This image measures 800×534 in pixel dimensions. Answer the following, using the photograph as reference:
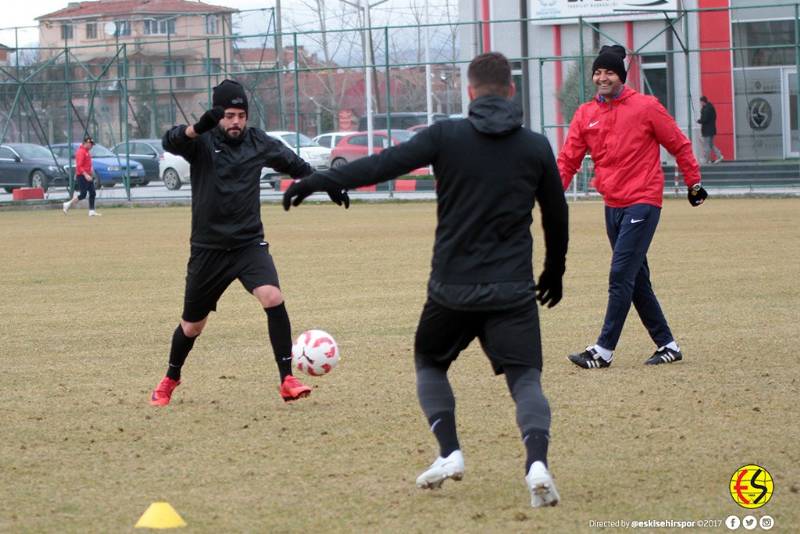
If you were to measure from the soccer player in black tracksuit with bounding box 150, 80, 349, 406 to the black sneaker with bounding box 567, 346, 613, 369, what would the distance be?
2017 mm

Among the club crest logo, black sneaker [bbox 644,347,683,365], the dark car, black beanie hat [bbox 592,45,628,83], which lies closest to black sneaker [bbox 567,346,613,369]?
black sneaker [bbox 644,347,683,365]

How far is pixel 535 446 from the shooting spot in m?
5.19

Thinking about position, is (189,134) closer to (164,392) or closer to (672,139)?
(164,392)

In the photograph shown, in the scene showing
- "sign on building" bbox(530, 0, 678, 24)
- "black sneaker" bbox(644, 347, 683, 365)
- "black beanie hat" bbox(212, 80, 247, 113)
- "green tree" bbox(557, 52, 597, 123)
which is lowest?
"black sneaker" bbox(644, 347, 683, 365)

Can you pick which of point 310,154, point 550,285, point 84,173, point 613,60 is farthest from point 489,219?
point 310,154

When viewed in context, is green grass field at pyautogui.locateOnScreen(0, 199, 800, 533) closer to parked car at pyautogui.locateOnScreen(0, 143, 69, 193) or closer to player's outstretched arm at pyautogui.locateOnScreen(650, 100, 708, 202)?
player's outstretched arm at pyautogui.locateOnScreen(650, 100, 708, 202)

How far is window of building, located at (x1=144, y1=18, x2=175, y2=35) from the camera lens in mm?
43506

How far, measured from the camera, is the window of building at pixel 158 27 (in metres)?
43.5

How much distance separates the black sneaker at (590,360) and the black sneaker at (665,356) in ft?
0.98

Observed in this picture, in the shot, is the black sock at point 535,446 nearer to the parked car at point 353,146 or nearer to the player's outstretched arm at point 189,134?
the player's outstretched arm at point 189,134

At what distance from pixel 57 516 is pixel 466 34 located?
108 feet

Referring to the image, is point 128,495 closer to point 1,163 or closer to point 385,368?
point 385,368

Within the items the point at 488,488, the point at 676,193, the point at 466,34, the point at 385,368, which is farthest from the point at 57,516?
the point at 466,34

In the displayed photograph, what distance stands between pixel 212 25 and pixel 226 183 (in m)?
36.1
